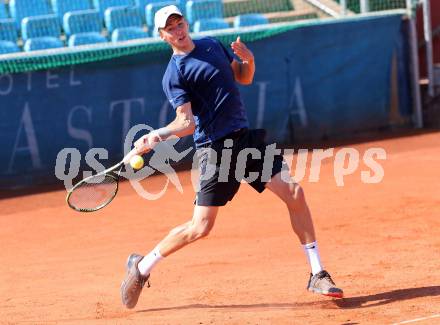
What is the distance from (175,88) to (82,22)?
823 centimetres

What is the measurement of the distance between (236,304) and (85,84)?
255 inches

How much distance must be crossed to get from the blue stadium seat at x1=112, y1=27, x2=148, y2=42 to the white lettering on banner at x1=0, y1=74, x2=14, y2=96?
220cm

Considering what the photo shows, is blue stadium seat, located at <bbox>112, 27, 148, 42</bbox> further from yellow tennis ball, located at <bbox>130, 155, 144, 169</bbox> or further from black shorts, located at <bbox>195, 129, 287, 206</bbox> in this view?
yellow tennis ball, located at <bbox>130, 155, 144, 169</bbox>

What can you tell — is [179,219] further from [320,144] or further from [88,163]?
[320,144]

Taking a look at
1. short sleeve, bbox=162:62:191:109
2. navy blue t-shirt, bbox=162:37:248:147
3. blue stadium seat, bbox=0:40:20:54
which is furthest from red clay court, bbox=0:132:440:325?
blue stadium seat, bbox=0:40:20:54

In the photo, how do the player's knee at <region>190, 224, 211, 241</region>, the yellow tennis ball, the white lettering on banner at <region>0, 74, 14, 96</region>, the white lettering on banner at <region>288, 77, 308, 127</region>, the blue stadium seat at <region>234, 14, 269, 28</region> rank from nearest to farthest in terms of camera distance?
the yellow tennis ball, the player's knee at <region>190, 224, 211, 241</region>, the white lettering on banner at <region>0, 74, 14, 96</region>, the white lettering on banner at <region>288, 77, 308, 127</region>, the blue stadium seat at <region>234, 14, 269, 28</region>

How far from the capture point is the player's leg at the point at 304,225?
5.96 meters

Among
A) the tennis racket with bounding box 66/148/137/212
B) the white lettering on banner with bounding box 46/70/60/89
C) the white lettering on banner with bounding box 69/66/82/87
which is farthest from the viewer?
the white lettering on banner with bounding box 69/66/82/87

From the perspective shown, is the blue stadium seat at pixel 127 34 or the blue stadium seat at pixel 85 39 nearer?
the blue stadium seat at pixel 85 39

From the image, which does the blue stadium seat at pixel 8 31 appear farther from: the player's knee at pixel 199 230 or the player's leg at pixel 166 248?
the player's knee at pixel 199 230

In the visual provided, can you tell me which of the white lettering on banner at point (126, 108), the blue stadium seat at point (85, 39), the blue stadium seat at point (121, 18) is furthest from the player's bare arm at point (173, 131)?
the blue stadium seat at point (121, 18)

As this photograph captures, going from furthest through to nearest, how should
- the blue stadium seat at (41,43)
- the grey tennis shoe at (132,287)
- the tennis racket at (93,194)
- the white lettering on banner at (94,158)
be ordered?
the blue stadium seat at (41,43), the white lettering on banner at (94,158), the tennis racket at (93,194), the grey tennis shoe at (132,287)

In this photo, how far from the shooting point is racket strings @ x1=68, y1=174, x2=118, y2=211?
6363mm

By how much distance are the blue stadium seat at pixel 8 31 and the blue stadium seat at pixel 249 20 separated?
135 inches
